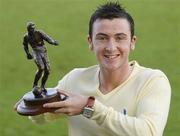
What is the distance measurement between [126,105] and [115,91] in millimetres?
96

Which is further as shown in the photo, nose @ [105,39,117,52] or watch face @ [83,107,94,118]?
nose @ [105,39,117,52]

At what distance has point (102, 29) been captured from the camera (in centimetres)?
276

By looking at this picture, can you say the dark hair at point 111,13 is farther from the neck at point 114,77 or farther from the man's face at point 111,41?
the neck at point 114,77

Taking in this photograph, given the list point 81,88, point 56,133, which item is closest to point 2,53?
point 56,133

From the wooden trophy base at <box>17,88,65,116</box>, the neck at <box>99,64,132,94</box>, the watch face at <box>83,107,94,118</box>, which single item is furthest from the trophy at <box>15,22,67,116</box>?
the neck at <box>99,64,132,94</box>

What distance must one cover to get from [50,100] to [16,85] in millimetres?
4370

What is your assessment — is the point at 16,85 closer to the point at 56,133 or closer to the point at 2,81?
the point at 2,81

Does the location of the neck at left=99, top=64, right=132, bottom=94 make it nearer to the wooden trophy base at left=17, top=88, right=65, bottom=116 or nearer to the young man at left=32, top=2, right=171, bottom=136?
the young man at left=32, top=2, right=171, bottom=136

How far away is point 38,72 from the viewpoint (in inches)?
105

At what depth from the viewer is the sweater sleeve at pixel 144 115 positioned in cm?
255

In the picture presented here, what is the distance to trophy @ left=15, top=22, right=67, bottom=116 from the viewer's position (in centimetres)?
260

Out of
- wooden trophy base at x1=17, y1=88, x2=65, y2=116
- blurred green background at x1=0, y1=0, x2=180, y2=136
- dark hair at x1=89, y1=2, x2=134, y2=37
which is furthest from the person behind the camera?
blurred green background at x1=0, y1=0, x2=180, y2=136

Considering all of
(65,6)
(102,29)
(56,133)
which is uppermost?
(102,29)

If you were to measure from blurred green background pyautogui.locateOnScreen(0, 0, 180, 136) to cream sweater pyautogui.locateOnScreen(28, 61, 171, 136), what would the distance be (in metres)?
2.65
